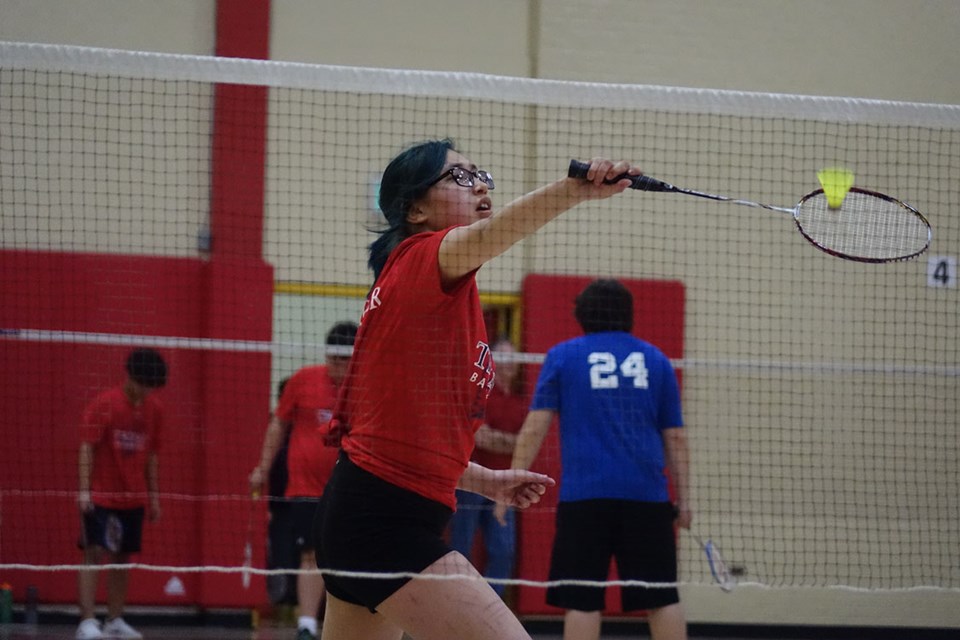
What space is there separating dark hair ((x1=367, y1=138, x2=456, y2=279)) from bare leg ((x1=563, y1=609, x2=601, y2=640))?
2.78 metres

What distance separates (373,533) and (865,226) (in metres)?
2.39

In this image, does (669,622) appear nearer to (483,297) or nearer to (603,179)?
(603,179)

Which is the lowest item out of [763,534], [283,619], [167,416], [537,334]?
[283,619]

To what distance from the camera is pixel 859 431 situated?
28.2ft

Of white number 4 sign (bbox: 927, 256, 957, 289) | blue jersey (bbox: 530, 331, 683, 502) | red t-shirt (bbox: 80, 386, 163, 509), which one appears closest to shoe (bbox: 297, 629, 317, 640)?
red t-shirt (bbox: 80, 386, 163, 509)

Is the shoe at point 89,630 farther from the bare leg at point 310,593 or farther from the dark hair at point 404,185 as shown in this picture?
the dark hair at point 404,185

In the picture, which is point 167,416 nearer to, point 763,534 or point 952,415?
point 763,534

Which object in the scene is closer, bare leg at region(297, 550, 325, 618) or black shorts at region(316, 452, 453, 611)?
black shorts at region(316, 452, 453, 611)

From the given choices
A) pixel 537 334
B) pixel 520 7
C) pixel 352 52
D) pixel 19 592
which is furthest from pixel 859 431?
pixel 19 592

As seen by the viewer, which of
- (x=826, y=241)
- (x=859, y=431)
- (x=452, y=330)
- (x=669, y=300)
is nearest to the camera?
(x=452, y=330)

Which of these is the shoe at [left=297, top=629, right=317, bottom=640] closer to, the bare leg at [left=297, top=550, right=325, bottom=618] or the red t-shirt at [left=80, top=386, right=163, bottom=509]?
the bare leg at [left=297, top=550, right=325, bottom=618]

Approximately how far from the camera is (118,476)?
7.83 meters

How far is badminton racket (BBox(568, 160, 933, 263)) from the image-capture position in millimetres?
4469

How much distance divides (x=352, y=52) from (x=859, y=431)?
178 inches
